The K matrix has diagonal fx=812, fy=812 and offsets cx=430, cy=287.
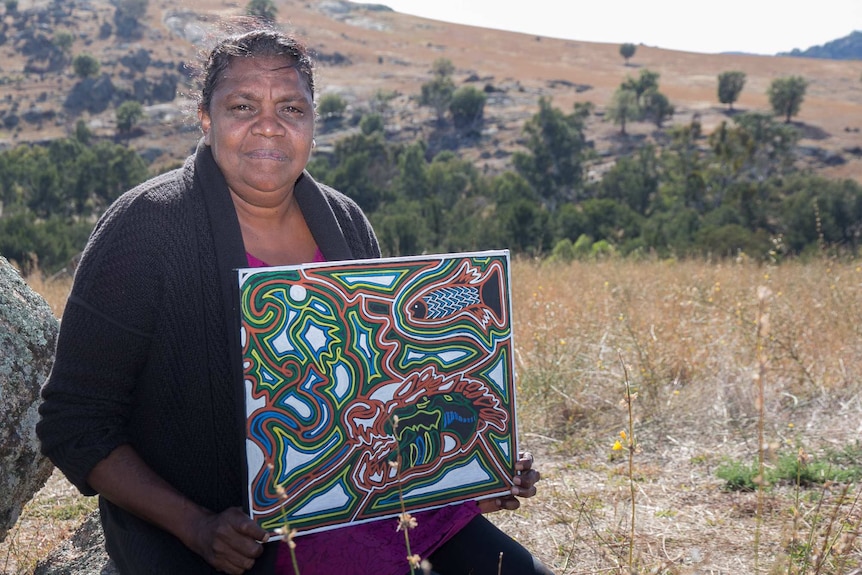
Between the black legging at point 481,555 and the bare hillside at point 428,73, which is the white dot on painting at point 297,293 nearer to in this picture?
the black legging at point 481,555

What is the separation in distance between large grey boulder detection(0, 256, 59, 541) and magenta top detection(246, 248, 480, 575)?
3.69ft

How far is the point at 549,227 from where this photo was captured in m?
26.2

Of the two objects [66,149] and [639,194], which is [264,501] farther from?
[66,149]

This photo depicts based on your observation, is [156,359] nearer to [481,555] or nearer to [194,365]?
[194,365]

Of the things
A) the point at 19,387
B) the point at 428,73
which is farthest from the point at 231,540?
the point at 428,73

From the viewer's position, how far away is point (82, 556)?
9.27ft

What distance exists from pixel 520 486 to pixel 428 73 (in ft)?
302

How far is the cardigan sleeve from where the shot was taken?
184cm

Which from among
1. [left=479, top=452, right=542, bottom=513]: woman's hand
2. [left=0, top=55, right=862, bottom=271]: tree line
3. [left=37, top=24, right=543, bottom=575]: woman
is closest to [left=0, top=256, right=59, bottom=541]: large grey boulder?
[left=37, top=24, right=543, bottom=575]: woman

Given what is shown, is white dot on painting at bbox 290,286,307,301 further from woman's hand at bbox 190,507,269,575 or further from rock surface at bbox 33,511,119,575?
rock surface at bbox 33,511,119,575

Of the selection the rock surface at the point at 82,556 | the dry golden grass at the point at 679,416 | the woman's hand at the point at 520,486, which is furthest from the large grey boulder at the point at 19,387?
the dry golden grass at the point at 679,416

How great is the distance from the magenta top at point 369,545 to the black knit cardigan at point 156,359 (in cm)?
10

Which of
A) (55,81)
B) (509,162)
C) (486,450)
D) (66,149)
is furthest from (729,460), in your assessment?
(55,81)

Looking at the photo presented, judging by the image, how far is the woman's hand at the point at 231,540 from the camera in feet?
5.51
